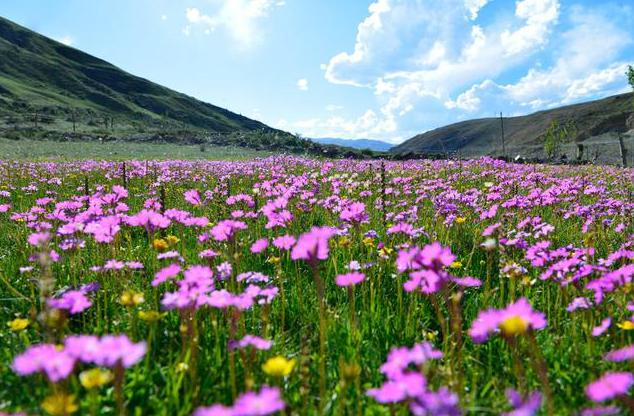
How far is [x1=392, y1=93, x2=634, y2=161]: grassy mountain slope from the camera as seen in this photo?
113488 millimetres

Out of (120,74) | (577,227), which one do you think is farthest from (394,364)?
(120,74)

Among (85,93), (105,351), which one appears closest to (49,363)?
(105,351)

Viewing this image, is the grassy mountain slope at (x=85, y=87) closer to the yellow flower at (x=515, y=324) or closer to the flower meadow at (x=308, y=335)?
the flower meadow at (x=308, y=335)

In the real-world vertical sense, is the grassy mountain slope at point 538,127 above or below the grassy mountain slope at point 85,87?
below

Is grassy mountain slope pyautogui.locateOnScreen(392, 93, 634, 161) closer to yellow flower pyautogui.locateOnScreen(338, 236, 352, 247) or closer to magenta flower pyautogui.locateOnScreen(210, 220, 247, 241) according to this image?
yellow flower pyautogui.locateOnScreen(338, 236, 352, 247)

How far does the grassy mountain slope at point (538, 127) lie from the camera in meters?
113

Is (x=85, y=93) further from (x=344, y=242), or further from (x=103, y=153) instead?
(x=344, y=242)

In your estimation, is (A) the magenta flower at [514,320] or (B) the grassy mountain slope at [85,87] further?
(B) the grassy mountain slope at [85,87]

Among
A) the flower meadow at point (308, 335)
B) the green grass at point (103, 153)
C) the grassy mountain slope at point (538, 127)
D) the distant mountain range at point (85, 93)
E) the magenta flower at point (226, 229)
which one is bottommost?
the flower meadow at point (308, 335)

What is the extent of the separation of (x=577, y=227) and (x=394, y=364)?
191 inches

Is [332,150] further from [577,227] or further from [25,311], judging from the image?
[25,311]

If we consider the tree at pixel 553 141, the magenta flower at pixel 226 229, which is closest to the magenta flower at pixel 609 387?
the magenta flower at pixel 226 229

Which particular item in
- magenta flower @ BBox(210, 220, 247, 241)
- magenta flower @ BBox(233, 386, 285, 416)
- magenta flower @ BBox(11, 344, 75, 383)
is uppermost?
magenta flower @ BBox(210, 220, 247, 241)

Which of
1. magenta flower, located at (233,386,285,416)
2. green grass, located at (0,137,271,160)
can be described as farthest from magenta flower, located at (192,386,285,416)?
green grass, located at (0,137,271,160)
